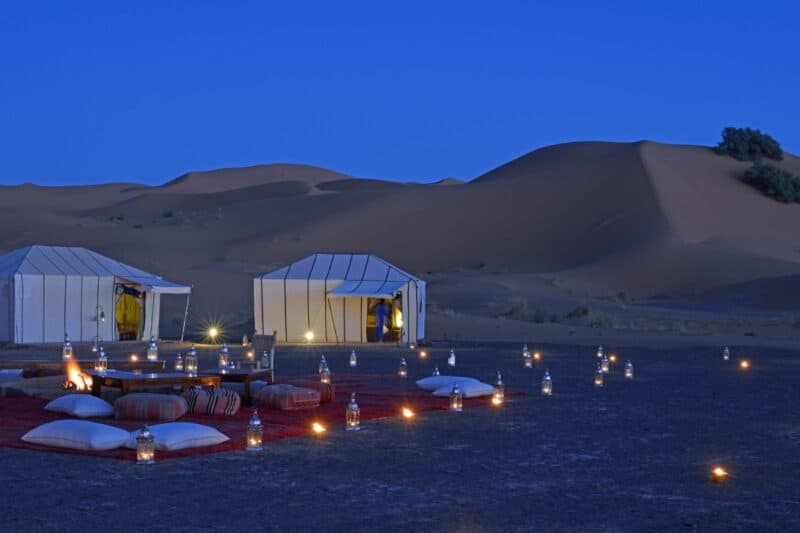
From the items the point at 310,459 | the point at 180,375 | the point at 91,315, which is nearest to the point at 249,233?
the point at 91,315

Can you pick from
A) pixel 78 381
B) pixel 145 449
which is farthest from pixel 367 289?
pixel 145 449

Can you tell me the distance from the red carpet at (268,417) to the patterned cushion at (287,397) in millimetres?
114

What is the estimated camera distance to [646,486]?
28.3ft

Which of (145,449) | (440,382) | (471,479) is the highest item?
(440,382)

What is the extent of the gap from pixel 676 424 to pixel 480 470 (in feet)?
12.2

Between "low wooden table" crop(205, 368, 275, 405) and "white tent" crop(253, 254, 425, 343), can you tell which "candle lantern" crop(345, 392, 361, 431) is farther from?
"white tent" crop(253, 254, 425, 343)

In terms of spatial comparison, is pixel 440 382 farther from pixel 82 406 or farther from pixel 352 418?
pixel 82 406

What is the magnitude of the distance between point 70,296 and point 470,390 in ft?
42.8

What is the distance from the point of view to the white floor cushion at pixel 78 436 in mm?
9781

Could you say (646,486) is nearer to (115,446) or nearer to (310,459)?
(310,459)

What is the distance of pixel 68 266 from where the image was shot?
82.8 feet

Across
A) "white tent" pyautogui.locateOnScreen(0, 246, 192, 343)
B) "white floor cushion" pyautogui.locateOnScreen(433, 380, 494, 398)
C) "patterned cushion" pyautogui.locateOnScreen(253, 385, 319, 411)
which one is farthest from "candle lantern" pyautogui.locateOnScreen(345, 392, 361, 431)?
"white tent" pyautogui.locateOnScreen(0, 246, 192, 343)

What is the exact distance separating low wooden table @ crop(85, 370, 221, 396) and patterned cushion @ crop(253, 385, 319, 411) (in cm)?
56

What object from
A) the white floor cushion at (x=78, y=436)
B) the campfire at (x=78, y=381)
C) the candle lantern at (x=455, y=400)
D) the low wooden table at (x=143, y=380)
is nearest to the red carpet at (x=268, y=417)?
the white floor cushion at (x=78, y=436)
